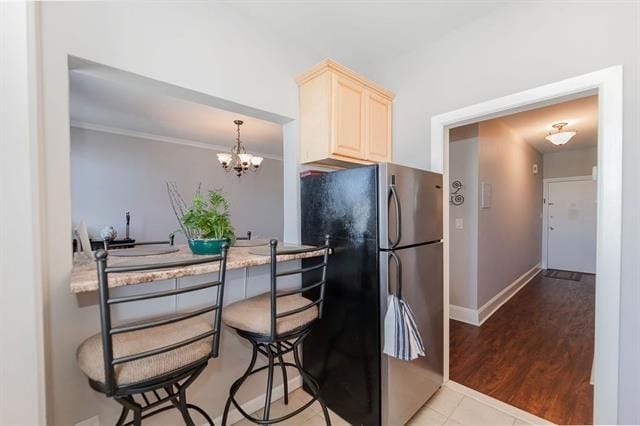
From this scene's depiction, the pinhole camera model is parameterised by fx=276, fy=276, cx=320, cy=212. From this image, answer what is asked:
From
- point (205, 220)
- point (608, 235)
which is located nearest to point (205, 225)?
point (205, 220)

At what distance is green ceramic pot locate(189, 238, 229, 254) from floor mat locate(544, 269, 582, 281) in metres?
6.11

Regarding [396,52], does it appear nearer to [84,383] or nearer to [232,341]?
[232,341]

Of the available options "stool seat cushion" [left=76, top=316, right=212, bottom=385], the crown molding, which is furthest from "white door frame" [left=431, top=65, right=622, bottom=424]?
the crown molding

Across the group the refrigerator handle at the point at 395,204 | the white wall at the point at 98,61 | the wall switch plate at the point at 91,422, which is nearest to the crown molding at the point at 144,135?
the white wall at the point at 98,61

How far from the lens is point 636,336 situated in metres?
1.33

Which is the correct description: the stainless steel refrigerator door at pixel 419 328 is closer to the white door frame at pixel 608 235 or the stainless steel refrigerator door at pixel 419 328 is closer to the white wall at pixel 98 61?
the white door frame at pixel 608 235

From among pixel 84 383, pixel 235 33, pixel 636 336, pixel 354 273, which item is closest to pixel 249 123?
pixel 235 33

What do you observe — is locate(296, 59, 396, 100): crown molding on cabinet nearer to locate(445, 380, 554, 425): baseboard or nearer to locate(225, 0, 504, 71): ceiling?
locate(225, 0, 504, 71): ceiling

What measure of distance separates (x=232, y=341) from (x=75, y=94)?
3.26 m

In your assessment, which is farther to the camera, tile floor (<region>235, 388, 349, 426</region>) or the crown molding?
the crown molding

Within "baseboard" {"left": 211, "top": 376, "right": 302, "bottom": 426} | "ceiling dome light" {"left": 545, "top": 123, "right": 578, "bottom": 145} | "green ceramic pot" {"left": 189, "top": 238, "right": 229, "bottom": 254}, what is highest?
"ceiling dome light" {"left": 545, "top": 123, "right": 578, "bottom": 145}

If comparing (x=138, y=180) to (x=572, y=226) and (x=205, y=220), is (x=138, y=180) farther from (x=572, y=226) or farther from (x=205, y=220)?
(x=572, y=226)

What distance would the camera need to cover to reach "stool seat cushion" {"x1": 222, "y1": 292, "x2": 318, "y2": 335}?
1309 mm

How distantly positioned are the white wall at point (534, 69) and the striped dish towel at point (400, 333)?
3.29ft
